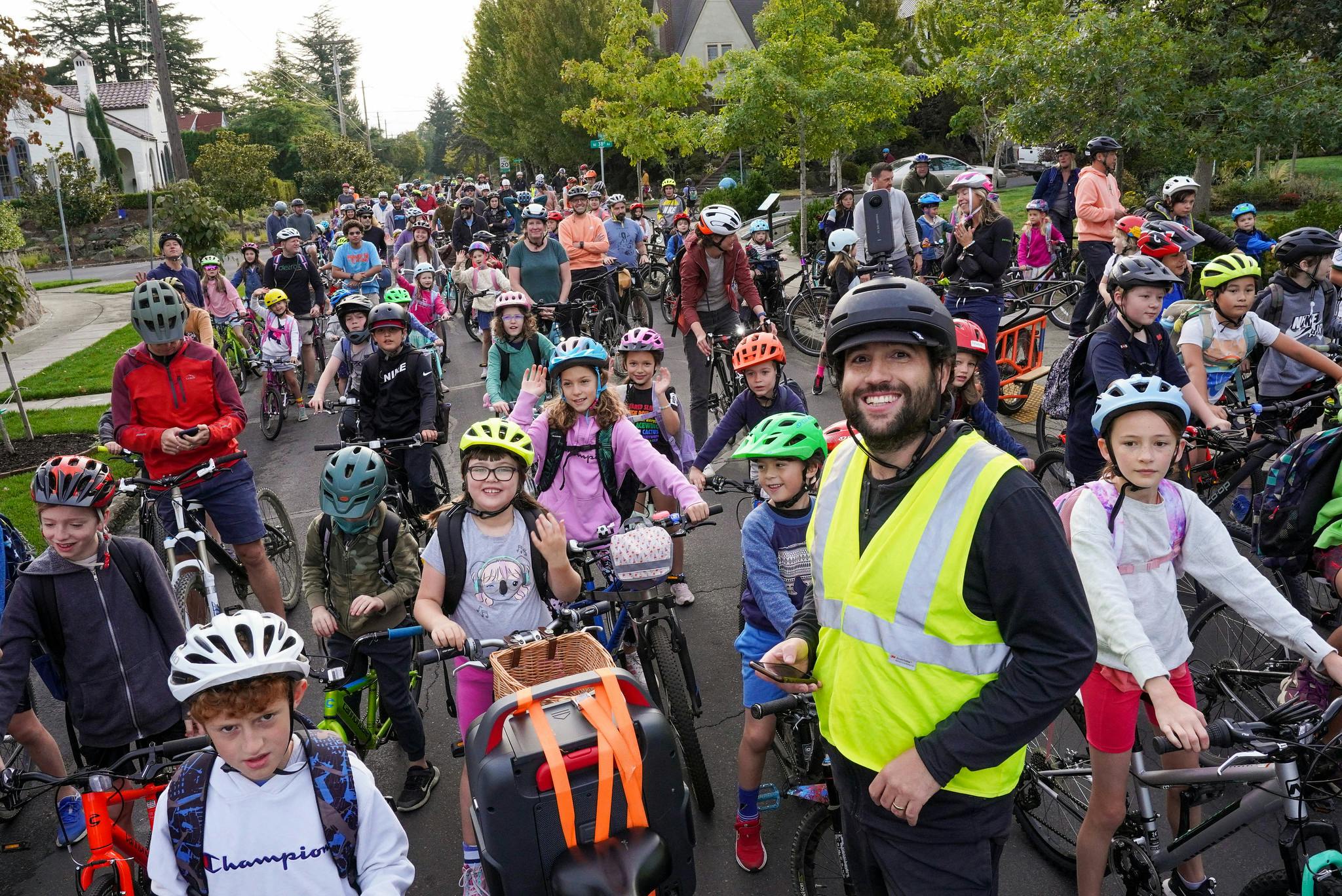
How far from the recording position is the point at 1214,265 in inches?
247

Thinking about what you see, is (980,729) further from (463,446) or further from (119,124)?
(119,124)

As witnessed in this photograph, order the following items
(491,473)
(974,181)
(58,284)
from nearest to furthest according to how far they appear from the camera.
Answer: (491,473), (974,181), (58,284)

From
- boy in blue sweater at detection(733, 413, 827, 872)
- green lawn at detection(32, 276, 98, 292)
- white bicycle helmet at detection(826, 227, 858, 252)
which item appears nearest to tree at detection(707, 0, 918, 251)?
white bicycle helmet at detection(826, 227, 858, 252)

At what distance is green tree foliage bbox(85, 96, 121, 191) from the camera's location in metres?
53.8

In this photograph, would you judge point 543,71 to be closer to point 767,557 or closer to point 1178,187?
point 1178,187

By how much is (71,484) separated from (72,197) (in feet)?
144

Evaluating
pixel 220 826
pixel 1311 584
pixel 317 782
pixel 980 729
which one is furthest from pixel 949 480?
pixel 1311 584

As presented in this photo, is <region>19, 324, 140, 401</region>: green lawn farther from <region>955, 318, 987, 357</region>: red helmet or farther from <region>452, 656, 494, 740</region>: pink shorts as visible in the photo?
<region>955, 318, 987, 357</region>: red helmet

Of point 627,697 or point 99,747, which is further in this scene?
point 99,747

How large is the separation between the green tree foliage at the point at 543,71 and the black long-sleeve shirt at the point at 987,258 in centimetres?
4180

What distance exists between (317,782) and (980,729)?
1822 millimetres

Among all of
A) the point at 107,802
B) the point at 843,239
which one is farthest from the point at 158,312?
the point at 843,239

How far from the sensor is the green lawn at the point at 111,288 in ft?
95.3

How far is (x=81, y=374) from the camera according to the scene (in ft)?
53.0
